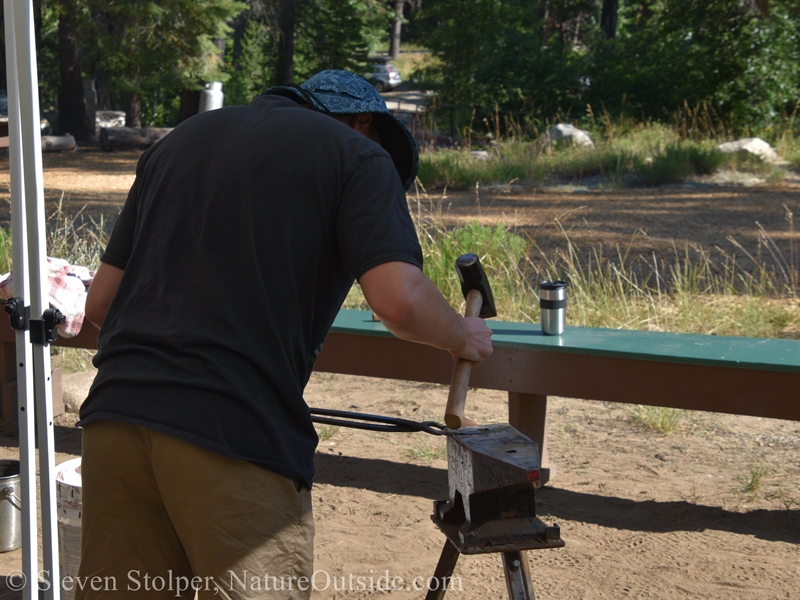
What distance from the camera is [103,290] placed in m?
1.93

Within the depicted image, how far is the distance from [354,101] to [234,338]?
61cm

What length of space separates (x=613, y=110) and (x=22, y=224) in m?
17.0

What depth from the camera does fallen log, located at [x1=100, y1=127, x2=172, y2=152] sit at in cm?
1850

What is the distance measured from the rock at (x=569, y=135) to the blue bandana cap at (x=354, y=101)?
12950mm

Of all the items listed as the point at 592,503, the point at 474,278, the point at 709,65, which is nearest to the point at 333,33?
the point at 709,65

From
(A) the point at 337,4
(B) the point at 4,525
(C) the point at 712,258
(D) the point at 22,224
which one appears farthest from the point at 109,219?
(A) the point at 337,4

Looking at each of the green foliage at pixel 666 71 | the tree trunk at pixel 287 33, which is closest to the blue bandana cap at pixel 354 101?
the green foliage at pixel 666 71

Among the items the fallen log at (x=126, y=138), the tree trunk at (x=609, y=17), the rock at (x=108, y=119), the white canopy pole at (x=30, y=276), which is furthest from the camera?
the tree trunk at (x=609, y=17)

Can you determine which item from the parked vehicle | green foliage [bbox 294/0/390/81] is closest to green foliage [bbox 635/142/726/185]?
green foliage [bbox 294/0/390/81]

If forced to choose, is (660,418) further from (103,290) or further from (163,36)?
(163,36)

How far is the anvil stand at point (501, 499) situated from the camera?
1.66m

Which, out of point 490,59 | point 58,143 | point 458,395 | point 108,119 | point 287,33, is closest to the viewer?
point 458,395

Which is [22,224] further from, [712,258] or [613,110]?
[613,110]

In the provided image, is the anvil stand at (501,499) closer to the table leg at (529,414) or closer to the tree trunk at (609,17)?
the table leg at (529,414)
